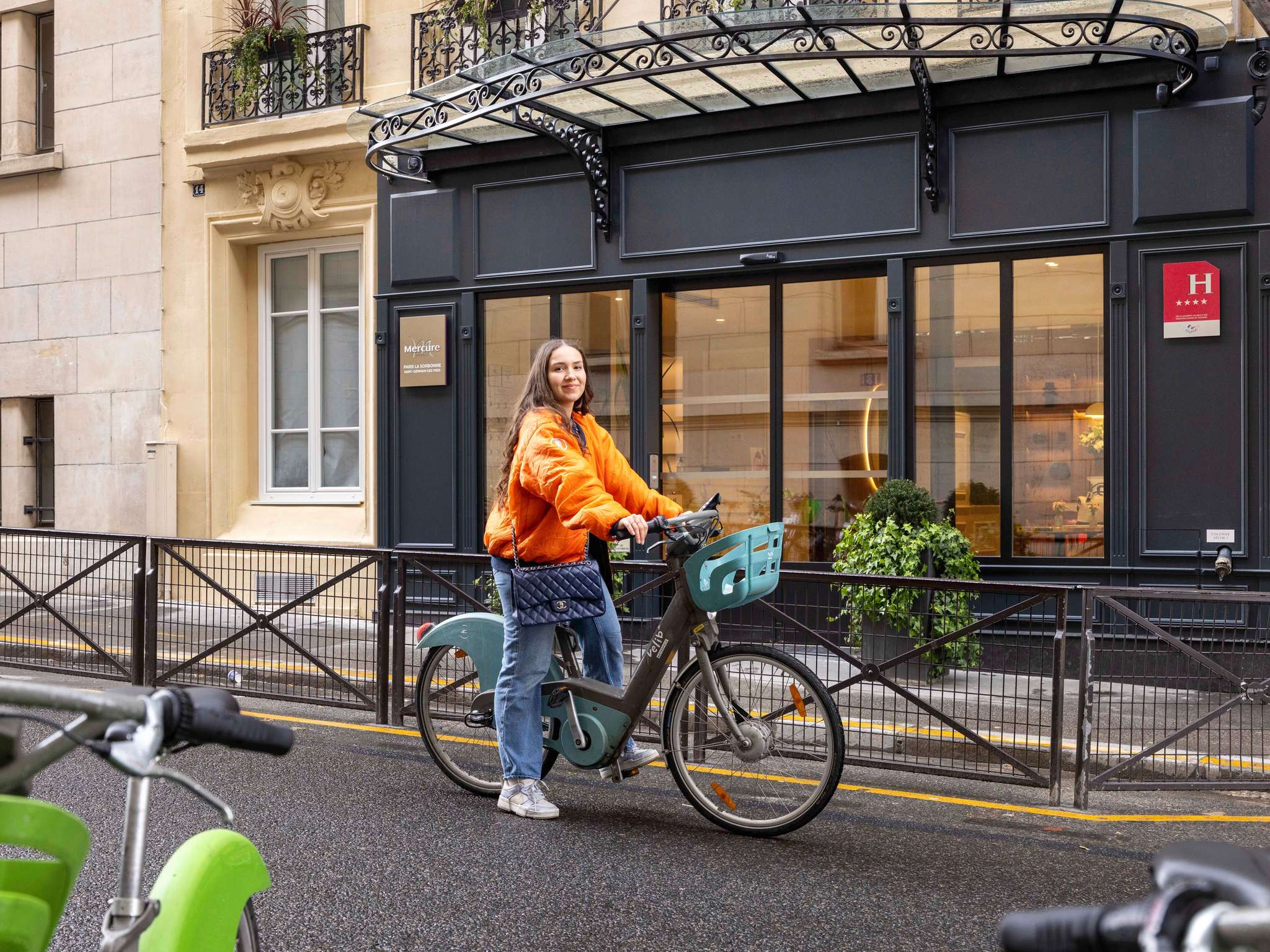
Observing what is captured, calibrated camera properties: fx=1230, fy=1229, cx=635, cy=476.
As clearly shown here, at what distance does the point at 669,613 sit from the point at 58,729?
3597mm

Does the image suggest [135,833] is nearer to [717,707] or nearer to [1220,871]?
[1220,871]

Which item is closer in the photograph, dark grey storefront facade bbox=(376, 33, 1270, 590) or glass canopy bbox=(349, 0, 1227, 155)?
glass canopy bbox=(349, 0, 1227, 155)

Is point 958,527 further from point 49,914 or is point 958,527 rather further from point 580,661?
point 49,914

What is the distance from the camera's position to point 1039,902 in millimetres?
4457

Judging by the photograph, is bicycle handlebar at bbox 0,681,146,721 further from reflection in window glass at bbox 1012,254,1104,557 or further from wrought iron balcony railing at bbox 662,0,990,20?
reflection in window glass at bbox 1012,254,1104,557

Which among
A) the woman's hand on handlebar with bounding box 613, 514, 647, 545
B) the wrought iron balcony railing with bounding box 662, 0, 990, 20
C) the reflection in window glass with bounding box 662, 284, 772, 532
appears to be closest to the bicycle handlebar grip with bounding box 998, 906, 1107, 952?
the woman's hand on handlebar with bounding box 613, 514, 647, 545

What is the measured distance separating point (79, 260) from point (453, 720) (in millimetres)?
11482

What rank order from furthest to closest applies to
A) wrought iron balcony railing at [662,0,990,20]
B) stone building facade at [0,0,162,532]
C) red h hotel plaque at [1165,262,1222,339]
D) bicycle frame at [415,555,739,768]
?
1. stone building facade at [0,0,162,532]
2. wrought iron balcony railing at [662,0,990,20]
3. red h hotel plaque at [1165,262,1222,339]
4. bicycle frame at [415,555,739,768]

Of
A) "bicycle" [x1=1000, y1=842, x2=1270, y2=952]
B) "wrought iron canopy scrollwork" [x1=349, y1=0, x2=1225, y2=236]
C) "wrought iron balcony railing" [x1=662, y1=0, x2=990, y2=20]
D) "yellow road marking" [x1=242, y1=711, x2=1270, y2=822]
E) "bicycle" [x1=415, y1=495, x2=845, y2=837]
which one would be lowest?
"yellow road marking" [x1=242, y1=711, x2=1270, y2=822]

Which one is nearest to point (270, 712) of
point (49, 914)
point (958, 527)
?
point (958, 527)

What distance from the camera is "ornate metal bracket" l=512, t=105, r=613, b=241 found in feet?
37.1

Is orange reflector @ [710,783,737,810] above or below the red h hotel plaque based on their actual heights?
below

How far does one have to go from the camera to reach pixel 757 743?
511cm

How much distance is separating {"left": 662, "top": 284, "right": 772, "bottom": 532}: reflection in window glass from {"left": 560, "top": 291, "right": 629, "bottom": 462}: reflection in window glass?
0.37 metres
